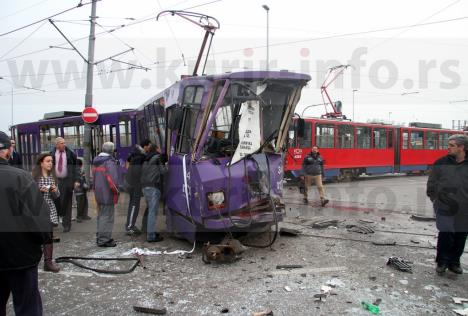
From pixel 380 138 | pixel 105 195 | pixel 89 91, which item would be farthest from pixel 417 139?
pixel 105 195

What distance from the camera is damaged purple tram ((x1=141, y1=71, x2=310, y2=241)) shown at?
6.07m

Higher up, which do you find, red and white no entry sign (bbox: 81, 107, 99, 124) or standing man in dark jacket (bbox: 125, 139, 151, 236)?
red and white no entry sign (bbox: 81, 107, 99, 124)

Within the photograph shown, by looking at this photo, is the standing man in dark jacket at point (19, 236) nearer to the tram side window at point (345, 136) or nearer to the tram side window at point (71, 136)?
the tram side window at point (71, 136)

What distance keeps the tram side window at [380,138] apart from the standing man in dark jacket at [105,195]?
16450mm

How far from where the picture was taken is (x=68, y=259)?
5.89 meters

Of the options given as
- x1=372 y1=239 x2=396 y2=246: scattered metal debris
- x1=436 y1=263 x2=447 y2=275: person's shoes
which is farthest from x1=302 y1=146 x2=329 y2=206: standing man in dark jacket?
x1=436 y1=263 x2=447 y2=275: person's shoes

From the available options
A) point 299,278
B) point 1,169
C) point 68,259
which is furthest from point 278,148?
point 1,169

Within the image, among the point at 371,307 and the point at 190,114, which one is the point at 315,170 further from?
the point at 371,307

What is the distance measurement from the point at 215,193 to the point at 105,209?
2115mm

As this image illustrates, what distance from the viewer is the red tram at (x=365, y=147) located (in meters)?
17.3

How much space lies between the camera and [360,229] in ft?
25.3

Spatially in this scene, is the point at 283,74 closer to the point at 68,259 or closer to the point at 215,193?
the point at 215,193

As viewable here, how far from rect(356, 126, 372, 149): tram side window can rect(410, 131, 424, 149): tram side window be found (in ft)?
14.7

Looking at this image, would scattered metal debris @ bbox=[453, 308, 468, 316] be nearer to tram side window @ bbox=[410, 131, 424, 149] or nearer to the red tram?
the red tram
